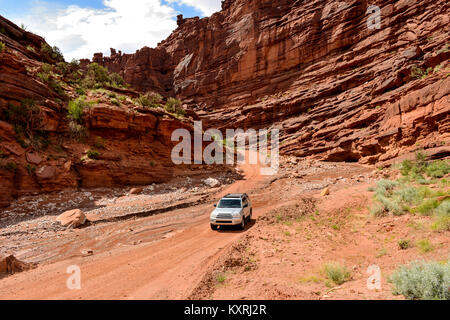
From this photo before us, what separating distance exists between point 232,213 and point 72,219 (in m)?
8.64

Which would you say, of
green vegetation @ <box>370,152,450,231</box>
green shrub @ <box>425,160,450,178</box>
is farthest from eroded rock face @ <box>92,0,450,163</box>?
green vegetation @ <box>370,152,450,231</box>

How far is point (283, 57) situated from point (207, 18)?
97.2ft

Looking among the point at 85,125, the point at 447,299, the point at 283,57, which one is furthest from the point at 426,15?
the point at 85,125

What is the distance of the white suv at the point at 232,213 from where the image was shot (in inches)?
438

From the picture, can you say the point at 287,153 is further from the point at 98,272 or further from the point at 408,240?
the point at 98,272

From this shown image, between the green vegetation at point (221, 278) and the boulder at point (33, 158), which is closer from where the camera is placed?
the green vegetation at point (221, 278)

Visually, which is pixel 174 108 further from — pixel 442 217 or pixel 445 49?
pixel 445 49

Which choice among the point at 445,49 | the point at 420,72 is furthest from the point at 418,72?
the point at 445,49

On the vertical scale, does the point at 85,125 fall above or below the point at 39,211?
above

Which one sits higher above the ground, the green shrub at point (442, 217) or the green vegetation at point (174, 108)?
the green vegetation at point (174, 108)

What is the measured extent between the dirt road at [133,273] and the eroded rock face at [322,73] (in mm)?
19026

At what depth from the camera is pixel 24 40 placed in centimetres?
2583

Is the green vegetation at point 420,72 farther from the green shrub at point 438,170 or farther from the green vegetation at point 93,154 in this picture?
the green vegetation at point 93,154

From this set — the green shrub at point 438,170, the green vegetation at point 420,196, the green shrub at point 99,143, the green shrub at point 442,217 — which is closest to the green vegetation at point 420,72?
the green vegetation at point 420,196
